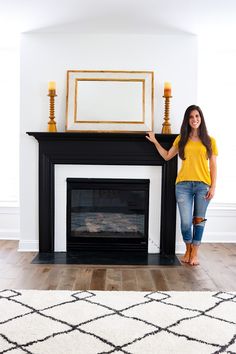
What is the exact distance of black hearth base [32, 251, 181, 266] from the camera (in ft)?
13.0

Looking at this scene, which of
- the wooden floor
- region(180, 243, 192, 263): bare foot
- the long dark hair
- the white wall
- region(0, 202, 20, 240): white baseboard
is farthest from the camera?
region(0, 202, 20, 240): white baseboard

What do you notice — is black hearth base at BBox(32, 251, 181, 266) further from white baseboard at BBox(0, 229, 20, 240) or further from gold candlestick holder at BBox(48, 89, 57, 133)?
gold candlestick holder at BBox(48, 89, 57, 133)

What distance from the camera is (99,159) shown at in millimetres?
4273

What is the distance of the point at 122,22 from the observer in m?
3.96

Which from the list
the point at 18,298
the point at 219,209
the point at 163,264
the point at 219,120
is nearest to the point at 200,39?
the point at 219,120

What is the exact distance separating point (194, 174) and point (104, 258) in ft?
3.78

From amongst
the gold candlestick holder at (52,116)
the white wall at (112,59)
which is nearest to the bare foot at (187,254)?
the white wall at (112,59)

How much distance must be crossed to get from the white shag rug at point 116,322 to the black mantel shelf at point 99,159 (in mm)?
1262

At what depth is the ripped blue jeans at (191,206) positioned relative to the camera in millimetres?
3957

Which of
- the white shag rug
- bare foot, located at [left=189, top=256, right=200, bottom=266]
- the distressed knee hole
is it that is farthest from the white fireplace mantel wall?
the white shag rug

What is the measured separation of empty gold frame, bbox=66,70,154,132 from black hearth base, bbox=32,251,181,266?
1221mm

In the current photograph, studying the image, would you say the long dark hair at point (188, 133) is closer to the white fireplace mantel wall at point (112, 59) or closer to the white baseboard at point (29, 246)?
the white fireplace mantel wall at point (112, 59)

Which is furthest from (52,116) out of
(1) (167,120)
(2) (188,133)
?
(2) (188,133)

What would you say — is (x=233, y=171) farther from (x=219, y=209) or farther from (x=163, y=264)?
(x=163, y=264)
